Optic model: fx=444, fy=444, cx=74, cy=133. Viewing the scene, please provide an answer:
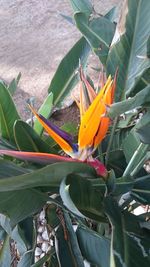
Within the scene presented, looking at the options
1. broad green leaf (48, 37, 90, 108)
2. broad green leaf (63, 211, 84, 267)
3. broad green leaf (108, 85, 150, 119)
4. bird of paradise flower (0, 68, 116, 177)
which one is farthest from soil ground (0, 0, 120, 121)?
broad green leaf (108, 85, 150, 119)

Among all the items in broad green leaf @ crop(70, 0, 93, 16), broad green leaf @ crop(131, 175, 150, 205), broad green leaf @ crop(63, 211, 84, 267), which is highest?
broad green leaf @ crop(70, 0, 93, 16)

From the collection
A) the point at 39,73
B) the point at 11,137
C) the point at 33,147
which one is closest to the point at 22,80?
the point at 39,73

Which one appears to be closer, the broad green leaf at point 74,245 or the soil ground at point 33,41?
the broad green leaf at point 74,245

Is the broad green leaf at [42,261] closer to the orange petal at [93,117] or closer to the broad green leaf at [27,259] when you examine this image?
the broad green leaf at [27,259]

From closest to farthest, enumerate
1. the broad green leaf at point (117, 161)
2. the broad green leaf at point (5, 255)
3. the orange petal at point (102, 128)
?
the orange petal at point (102, 128) < the broad green leaf at point (117, 161) < the broad green leaf at point (5, 255)

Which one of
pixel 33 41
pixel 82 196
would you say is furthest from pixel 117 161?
pixel 33 41

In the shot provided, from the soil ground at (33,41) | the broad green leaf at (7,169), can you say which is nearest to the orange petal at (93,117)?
the broad green leaf at (7,169)

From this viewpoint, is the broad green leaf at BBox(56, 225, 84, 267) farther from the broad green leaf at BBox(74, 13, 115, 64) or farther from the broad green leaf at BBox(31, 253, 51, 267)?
the broad green leaf at BBox(74, 13, 115, 64)
